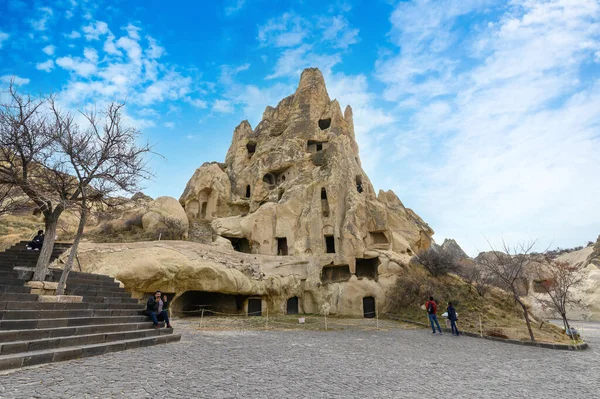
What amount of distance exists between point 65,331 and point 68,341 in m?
0.59

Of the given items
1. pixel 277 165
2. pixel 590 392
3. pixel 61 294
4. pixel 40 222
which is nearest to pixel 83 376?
pixel 61 294

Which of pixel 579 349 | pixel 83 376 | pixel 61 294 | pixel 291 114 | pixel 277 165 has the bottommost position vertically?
pixel 579 349

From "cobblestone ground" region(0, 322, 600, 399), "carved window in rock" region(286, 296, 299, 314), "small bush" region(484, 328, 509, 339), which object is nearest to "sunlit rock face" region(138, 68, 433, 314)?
"carved window in rock" region(286, 296, 299, 314)

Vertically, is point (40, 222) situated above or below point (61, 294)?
above

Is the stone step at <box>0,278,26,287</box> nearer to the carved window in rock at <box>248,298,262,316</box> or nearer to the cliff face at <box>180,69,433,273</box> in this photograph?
the carved window in rock at <box>248,298,262,316</box>

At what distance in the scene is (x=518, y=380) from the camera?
6.67 metres

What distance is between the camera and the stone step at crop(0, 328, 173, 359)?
19.7 feet

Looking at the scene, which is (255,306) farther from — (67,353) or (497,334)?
(67,353)

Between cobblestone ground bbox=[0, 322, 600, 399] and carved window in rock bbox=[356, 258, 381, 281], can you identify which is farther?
carved window in rock bbox=[356, 258, 381, 281]

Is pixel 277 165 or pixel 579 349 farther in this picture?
pixel 277 165

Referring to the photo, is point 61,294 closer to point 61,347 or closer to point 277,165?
point 61,347

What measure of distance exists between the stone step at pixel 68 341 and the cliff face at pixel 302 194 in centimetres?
1717

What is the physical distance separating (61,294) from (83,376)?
542cm

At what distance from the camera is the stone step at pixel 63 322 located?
6.86 m
